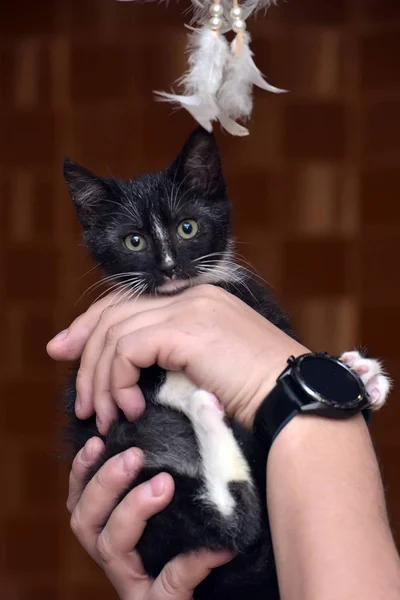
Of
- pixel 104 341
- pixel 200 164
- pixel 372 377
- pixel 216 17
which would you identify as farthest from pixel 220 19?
pixel 372 377

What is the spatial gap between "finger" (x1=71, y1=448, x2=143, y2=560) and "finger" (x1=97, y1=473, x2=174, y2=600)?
32 millimetres

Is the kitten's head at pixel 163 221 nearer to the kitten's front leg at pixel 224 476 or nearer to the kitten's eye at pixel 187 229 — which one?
the kitten's eye at pixel 187 229

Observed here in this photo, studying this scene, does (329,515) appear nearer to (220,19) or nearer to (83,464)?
(83,464)

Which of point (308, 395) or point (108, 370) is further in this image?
point (108, 370)

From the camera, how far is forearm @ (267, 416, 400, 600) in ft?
2.99

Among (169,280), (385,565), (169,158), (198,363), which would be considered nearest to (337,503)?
(385,565)

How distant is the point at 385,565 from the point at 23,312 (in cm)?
187

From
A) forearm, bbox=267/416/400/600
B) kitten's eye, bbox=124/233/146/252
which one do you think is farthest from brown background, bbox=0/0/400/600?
forearm, bbox=267/416/400/600

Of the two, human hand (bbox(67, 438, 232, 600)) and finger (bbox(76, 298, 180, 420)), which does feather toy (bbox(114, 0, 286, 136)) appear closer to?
finger (bbox(76, 298, 180, 420))

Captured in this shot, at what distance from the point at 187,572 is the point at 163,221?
2.15 feet

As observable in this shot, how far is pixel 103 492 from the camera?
1.23 meters

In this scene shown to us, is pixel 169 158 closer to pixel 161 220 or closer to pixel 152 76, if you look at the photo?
pixel 152 76

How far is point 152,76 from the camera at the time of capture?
255cm

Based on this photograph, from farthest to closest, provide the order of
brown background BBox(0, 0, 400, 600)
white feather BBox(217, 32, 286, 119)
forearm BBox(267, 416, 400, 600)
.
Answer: brown background BBox(0, 0, 400, 600), white feather BBox(217, 32, 286, 119), forearm BBox(267, 416, 400, 600)
